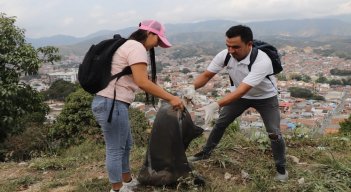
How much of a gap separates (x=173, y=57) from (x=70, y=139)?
96.9 meters

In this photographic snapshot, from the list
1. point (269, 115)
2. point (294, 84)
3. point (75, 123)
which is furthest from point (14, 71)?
point (294, 84)

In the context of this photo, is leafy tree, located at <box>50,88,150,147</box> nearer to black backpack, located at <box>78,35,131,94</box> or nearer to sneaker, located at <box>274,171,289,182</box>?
sneaker, located at <box>274,171,289,182</box>

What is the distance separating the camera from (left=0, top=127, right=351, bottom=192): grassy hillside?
339cm

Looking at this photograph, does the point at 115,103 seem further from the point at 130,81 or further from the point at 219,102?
the point at 219,102

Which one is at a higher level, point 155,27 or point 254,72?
point 155,27

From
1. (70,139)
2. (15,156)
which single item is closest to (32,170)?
(15,156)

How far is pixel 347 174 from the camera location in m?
3.47

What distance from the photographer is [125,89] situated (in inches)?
113

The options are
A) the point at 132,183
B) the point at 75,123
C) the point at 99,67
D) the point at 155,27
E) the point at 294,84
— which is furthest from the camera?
the point at 294,84

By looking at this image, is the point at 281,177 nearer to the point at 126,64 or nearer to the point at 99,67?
the point at 126,64

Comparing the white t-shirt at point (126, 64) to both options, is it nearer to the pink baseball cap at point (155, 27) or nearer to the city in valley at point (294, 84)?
the pink baseball cap at point (155, 27)

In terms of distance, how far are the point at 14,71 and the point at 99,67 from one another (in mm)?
6529

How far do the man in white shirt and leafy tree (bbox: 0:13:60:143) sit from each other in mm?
5717

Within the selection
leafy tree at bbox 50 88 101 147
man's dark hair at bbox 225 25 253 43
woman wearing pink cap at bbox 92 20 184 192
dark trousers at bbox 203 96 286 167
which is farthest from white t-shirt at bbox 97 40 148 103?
leafy tree at bbox 50 88 101 147
